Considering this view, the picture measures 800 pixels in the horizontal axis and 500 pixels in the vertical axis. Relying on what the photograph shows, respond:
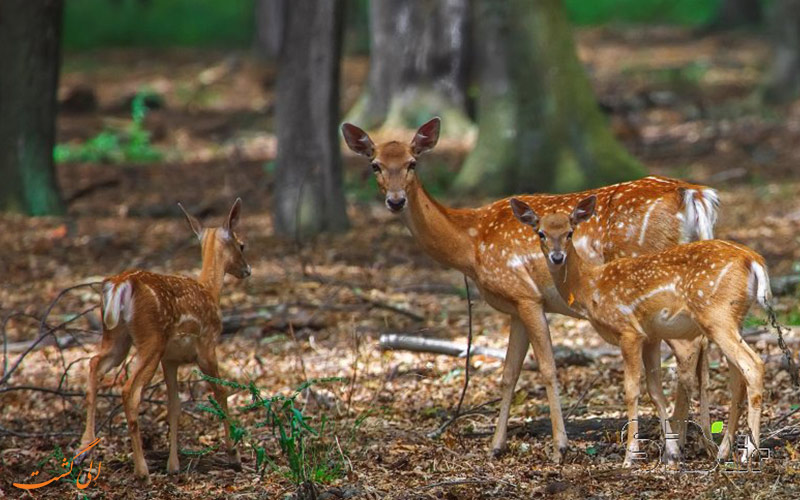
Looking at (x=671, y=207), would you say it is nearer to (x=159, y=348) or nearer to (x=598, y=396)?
(x=598, y=396)

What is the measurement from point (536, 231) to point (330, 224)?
6.62 m

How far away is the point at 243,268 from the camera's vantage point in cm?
757

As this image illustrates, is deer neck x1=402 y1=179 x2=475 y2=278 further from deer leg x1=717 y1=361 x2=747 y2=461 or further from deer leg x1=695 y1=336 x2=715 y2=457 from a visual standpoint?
deer leg x1=717 y1=361 x2=747 y2=461

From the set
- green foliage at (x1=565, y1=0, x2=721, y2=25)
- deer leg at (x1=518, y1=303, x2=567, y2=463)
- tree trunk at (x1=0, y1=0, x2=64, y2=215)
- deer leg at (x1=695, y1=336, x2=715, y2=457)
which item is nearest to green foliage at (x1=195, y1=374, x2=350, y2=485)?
deer leg at (x1=518, y1=303, x2=567, y2=463)

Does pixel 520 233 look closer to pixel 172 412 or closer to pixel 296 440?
pixel 296 440

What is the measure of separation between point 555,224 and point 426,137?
Answer: 1.23m

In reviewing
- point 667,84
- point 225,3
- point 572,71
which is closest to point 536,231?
point 572,71

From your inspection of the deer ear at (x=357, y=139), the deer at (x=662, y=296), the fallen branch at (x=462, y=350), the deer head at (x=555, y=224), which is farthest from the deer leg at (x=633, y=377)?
the fallen branch at (x=462, y=350)

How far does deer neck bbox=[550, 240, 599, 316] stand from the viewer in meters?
6.67

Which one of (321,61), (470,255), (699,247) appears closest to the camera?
(699,247)

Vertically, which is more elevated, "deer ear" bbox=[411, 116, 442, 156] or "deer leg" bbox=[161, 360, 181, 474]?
"deer ear" bbox=[411, 116, 442, 156]

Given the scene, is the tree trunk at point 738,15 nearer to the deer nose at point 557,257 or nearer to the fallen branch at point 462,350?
the fallen branch at point 462,350

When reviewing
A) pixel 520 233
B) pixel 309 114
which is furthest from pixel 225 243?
pixel 309 114

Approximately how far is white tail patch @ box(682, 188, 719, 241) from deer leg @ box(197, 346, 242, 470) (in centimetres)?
282
